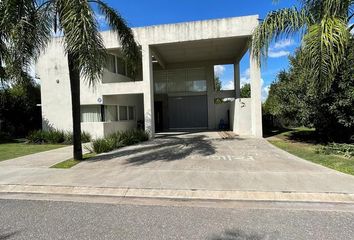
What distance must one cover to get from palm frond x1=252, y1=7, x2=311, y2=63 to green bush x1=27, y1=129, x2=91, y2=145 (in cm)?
1059

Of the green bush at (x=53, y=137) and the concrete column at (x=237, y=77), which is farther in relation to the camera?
the concrete column at (x=237, y=77)

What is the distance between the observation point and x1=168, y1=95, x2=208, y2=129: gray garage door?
73.9 ft

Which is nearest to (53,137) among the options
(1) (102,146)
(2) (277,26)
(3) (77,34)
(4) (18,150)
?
(4) (18,150)

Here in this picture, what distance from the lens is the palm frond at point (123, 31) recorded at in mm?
9016

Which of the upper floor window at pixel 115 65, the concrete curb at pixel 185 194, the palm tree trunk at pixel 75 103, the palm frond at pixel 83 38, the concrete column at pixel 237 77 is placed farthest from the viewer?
the concrete column at pixel 237 77

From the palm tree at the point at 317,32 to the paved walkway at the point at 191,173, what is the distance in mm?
3230

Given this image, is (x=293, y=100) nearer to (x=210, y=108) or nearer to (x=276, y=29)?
(x=276, y=29)

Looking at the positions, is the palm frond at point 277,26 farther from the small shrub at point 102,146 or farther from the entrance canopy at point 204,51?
the small shrub at point 102,146

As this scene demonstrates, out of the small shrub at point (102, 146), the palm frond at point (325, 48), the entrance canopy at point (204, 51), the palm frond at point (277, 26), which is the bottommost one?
the small shrub at point (102, 146)

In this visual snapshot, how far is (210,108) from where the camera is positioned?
22.2 metres

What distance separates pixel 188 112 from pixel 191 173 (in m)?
15.9

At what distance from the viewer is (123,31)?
9.50 meters

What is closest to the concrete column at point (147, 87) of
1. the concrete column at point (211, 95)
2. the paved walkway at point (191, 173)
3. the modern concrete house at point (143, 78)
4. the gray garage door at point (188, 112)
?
the modern concrete house at point (143, 78)

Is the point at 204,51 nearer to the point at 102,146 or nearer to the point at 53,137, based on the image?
the point at 102,146
